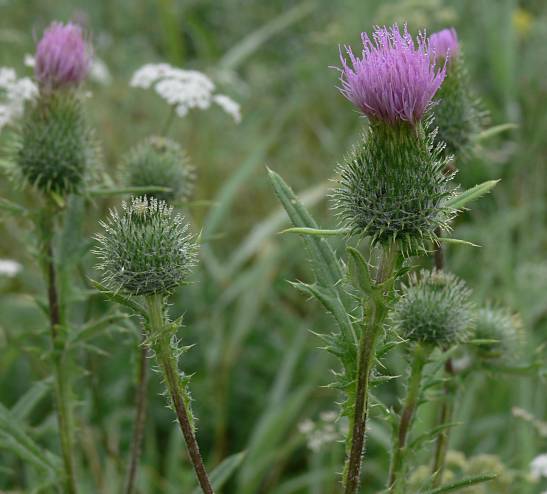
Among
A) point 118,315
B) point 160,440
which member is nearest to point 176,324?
point 118,315

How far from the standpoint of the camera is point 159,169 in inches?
151

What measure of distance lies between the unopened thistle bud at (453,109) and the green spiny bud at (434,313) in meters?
0.61

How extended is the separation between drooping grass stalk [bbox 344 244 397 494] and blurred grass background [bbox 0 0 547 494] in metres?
1.09

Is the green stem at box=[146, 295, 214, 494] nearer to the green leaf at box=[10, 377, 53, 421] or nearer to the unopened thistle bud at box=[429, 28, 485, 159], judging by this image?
the green leaf at box=[10, 377, 53, 421]

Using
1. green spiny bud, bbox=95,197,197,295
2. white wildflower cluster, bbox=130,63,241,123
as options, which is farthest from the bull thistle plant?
white wildflower cluster, bbox=130,63,241,123

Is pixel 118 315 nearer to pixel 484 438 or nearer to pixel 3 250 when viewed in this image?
pixel 484 438

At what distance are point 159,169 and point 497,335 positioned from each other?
183cm

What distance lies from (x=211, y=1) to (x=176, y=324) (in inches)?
389

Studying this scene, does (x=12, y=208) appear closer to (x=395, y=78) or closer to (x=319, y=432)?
(x=395, y=78)

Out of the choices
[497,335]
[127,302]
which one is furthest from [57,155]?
[497,335]

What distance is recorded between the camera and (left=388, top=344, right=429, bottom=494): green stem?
102 inches

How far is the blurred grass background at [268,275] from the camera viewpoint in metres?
4.91

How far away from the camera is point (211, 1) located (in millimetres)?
11273

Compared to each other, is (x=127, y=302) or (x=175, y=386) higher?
(x=127, y=302)
